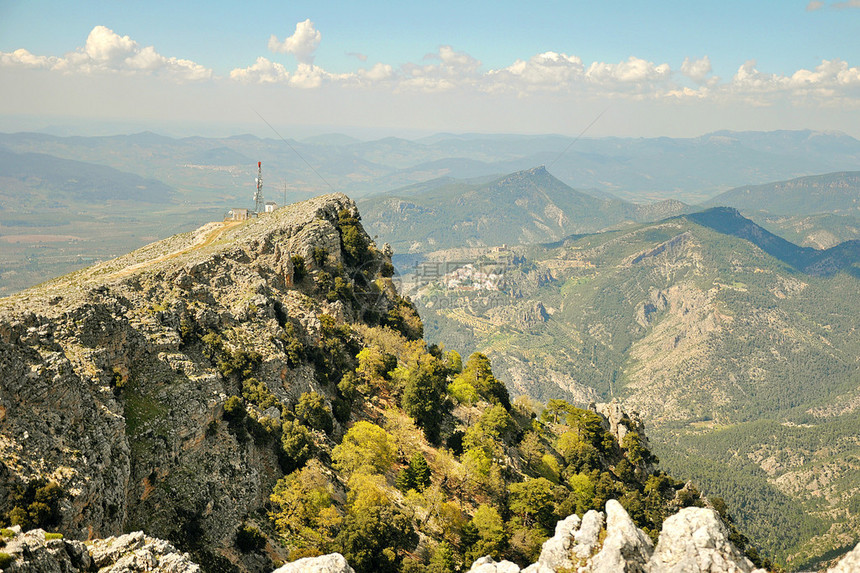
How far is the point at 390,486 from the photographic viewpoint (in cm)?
5128

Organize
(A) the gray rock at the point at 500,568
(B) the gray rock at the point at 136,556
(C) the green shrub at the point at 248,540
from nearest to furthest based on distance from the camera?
(B) the gray rock at the point at 136,556, (A) the gray rock at the point at 500,568, (C) the green shrub at the point at 248,540

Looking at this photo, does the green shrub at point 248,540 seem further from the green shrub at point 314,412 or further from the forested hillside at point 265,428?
the green shrub at point 314,412

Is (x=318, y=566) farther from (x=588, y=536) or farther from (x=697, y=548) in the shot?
(x=697, y=548)

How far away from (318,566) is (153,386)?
73.5ft

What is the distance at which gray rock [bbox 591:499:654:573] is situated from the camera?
28.6 meters

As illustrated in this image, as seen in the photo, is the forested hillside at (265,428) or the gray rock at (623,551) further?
the forested hillside at (265,428)

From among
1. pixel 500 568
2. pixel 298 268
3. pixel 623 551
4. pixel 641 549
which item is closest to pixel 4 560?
pixel 500 568

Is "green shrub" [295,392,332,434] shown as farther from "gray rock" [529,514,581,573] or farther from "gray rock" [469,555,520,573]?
"gray rock" [529,514,581,573]

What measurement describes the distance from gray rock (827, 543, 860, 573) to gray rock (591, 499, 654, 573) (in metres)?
9.24

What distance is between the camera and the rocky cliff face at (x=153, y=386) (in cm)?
3112

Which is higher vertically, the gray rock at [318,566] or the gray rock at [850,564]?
the gray rock at [850,564]

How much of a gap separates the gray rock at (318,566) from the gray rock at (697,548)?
705 inches

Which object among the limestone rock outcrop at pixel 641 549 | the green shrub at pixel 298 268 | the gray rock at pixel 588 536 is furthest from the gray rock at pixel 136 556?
the green shrub at pixel 298 268

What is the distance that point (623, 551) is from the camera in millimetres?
29203
